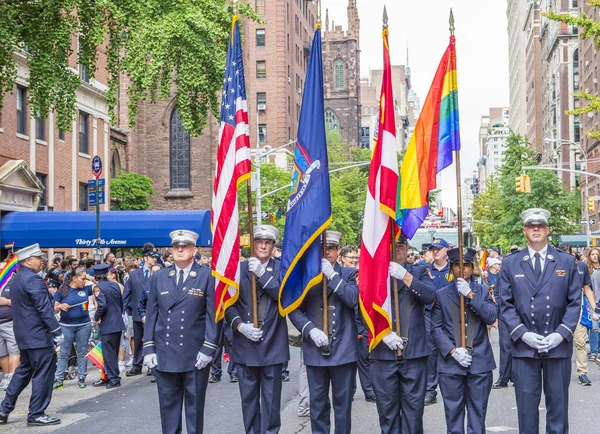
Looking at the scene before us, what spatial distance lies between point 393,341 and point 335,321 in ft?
2.09

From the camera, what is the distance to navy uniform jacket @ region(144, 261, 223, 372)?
28.8ft

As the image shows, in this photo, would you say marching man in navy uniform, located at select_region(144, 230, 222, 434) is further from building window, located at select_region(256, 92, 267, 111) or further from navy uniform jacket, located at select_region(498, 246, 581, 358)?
building window, located at select_region(256, 92, 267, 111)

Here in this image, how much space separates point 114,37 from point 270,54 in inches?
2600

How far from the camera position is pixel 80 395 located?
14.1 m

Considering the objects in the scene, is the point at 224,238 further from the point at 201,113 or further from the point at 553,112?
the point at 553,112

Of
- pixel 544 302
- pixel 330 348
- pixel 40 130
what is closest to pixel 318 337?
pixel 330 348

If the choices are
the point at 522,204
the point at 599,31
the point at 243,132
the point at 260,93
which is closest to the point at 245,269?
the point at 243,132

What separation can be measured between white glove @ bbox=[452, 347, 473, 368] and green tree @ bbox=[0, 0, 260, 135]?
34.5ft

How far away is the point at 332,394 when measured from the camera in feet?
28.1

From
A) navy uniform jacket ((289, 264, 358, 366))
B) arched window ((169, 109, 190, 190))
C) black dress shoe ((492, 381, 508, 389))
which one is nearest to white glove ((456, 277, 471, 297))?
navy uniform jacket ((289, 264, 358, 366))

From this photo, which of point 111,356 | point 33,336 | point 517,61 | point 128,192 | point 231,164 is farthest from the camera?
point 517,61

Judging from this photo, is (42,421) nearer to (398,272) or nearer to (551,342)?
(398,272)

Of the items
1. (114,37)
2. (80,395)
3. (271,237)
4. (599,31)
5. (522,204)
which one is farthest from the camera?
(522,204)

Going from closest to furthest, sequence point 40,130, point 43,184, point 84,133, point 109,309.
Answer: point 109,309 < point 40,130 < point 43,184 < point 84,133
